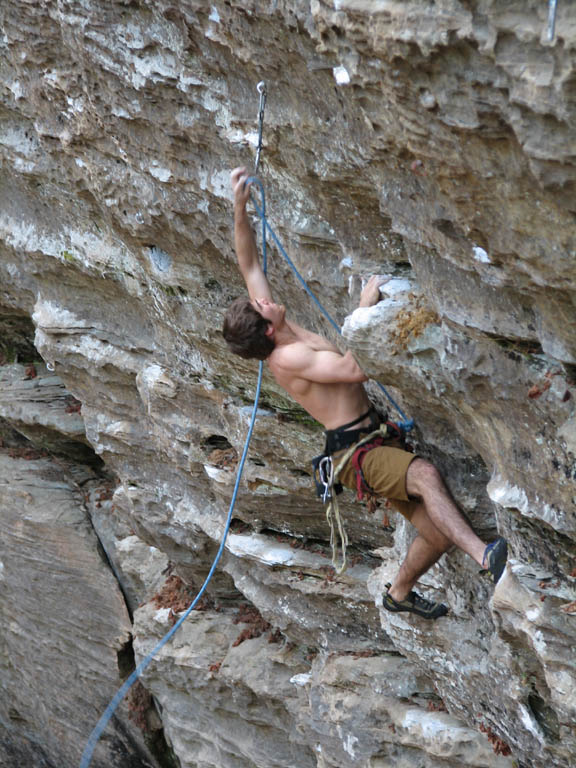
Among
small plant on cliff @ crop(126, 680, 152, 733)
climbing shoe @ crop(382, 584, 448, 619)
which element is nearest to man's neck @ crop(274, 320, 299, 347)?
climbing shoe @ crop(382, 584, 448, 619)

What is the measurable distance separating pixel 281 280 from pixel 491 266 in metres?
2.59

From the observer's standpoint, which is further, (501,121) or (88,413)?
(88,413)

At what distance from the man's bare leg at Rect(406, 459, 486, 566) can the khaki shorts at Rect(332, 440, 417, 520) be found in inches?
1.8

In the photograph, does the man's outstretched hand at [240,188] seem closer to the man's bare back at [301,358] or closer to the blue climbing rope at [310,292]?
the man's bare back at [301,358]

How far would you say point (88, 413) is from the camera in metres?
10.7

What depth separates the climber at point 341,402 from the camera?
534 cm

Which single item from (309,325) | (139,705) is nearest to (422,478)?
(309,325)

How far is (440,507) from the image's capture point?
5.33 metres

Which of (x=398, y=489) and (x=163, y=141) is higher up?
(x=163, y=141)

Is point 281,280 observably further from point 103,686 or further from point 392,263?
point 103,686

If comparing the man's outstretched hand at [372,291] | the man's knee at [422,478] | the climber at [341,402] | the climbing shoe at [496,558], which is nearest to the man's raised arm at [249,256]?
the climber at [341,402]

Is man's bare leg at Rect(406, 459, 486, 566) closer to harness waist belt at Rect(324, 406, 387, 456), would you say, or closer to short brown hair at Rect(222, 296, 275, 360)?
harness waist belt at Rect(324, 406, 387, 456)

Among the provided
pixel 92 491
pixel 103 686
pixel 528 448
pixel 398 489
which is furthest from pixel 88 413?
pixel 528 448

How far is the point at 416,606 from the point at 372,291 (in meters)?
2.43
